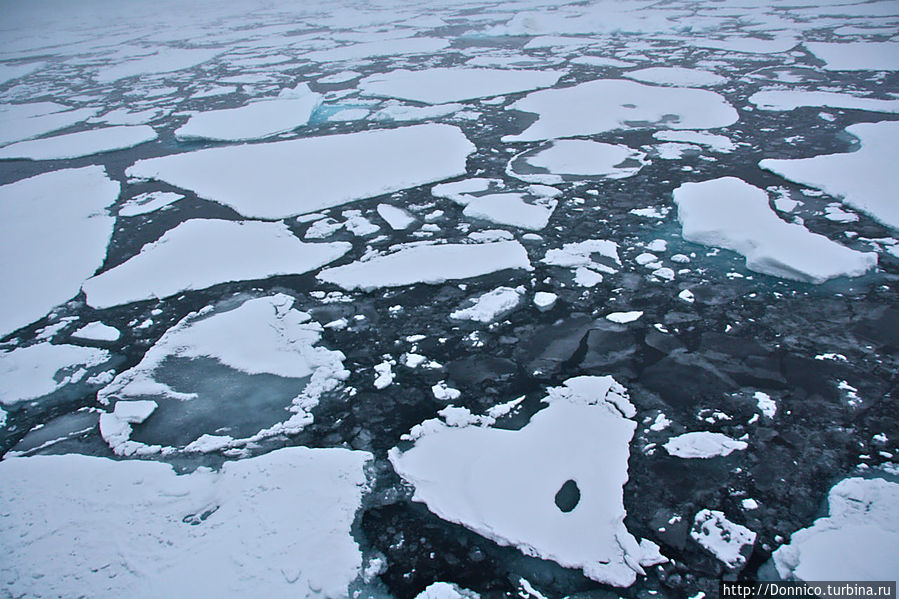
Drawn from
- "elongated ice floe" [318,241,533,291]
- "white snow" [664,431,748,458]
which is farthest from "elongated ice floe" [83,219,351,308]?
"white snow" [664,431,748,458]

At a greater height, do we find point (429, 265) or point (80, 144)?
point (80, 144)

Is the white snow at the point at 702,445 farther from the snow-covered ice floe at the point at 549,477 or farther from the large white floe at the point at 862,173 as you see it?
the large white floe at the point at 862,173

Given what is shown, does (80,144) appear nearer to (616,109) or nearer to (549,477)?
(616,109)

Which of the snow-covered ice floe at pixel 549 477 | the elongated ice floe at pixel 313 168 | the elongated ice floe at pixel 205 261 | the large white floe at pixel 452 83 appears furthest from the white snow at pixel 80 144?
the snow-covered ice floe at pixel 549 477

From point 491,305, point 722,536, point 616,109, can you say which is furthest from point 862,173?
point 722,536

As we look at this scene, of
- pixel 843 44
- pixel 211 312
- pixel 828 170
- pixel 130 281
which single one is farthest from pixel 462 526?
pixel 843 44

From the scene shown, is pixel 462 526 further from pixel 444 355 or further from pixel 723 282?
pixel 723 282
